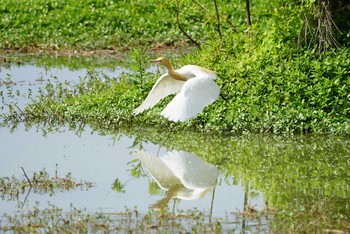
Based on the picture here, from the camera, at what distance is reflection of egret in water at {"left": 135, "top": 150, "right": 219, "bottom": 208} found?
8.15 m

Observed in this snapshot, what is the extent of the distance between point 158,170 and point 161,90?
5.81ft

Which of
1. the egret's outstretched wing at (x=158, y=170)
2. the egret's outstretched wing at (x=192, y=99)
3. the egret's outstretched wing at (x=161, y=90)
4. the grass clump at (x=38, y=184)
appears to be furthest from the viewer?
the egret's outstretched wing at (x=161, y=90)

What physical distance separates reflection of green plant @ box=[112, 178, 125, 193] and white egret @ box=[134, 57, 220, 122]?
1310 mm

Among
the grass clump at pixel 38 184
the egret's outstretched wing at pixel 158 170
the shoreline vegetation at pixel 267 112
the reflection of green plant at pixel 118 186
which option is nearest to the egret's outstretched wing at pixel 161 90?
the shoreline vegetation at pixel 267 112

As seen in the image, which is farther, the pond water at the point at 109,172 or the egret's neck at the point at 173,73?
the egret's neck at the point at 173,73

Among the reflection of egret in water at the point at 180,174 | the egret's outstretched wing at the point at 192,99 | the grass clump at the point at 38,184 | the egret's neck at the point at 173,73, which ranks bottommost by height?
the grass clump at the point at 38,184

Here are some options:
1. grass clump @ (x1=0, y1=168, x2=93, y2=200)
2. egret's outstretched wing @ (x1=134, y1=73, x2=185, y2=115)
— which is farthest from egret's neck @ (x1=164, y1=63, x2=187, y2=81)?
grass clump @ (x1=0, y1=168, x2=93, y2=200)

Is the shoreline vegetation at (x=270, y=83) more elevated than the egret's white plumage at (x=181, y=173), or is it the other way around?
the shoreline vegetation at (x=270, y=83)

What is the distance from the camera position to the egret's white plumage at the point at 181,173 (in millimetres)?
8229

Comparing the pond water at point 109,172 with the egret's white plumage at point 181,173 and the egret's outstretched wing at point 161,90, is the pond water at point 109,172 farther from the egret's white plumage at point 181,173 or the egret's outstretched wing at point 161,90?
the egret's outstretched wing at point 161,90

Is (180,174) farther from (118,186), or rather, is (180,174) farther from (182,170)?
(118,186)

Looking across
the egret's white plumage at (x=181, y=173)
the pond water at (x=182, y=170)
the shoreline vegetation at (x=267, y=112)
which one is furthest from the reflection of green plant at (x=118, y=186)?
the shoreline vegetation at (x=267, y=112)

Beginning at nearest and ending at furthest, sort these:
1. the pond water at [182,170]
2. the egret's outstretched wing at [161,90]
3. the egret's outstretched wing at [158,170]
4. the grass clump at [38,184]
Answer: the pond water at [182,170] → the grass clump at [38,184] → the egret's outstretched wing at [158,170] → the egret's outstretched wing at [161,90]

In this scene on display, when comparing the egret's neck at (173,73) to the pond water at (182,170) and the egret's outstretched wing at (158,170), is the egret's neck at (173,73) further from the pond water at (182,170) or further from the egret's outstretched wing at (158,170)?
the egret's outstretched wing at (158,170)
